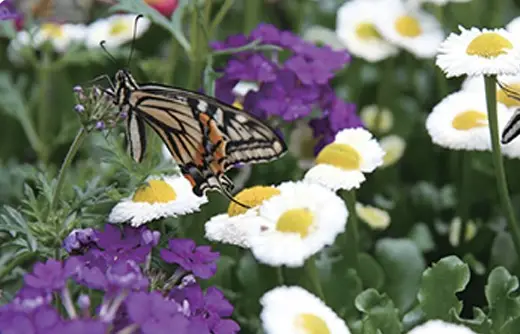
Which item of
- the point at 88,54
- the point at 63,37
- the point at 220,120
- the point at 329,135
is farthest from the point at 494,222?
the point at 63,37

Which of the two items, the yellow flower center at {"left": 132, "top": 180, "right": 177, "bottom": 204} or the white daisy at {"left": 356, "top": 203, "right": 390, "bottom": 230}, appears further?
the white daisy at {"left": 356, "top": 203, "right": 390, "bottom": 230}

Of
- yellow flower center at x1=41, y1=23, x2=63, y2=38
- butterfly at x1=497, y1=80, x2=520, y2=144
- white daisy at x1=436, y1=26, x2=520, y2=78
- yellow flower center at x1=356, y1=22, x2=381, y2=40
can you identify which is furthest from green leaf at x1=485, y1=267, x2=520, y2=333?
yellow flower center at x1=41, y1=23, x2=63, y2=38


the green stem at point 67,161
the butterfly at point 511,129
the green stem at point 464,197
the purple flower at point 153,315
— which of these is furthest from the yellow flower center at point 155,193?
the green stem at point 464,197

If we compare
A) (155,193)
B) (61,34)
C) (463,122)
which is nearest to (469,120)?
(463,122)

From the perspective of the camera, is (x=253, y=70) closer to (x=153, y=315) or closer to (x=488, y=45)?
(x=488, y=45)

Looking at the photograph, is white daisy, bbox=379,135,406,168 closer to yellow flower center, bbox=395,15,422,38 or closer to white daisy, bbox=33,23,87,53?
yellow flower center, bbox=395,15,422,38

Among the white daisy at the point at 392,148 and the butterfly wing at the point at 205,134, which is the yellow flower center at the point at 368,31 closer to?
the white daisy at the point at 392,148
